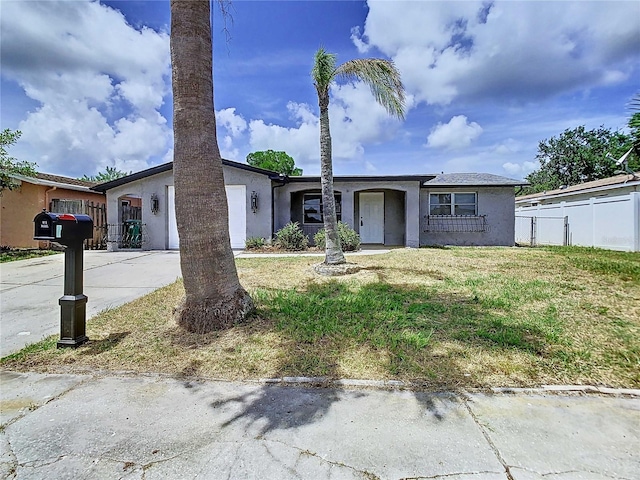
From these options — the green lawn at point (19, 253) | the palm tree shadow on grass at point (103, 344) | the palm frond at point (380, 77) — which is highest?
the palm frond at point (380, 77)

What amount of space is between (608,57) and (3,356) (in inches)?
570

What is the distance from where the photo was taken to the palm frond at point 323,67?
8.19 metres

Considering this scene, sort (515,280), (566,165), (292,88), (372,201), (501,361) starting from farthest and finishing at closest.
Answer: (566,165)
(372,201)
(292,88)
(515,280)
(501,361)

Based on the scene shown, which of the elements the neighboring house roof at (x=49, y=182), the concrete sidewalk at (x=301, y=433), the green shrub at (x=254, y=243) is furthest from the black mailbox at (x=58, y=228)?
the neighboring house roof at (x=49, y=182)

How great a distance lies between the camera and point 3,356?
12.6 ft

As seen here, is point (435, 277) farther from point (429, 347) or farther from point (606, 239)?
point (606, 239)

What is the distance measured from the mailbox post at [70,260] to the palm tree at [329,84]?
5424 millimetres

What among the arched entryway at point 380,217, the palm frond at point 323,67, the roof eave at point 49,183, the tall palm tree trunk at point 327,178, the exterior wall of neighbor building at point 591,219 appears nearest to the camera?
the palm frond at point 323,67

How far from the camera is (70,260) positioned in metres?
3.90

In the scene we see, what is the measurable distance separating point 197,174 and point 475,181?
14.6 meters

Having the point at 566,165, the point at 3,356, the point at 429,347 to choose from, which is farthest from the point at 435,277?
the point at 566,165

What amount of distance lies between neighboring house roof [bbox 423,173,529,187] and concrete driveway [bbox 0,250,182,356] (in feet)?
39.0

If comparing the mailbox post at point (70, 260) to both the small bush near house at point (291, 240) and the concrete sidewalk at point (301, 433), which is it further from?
the small bush near house at point (291, 240)

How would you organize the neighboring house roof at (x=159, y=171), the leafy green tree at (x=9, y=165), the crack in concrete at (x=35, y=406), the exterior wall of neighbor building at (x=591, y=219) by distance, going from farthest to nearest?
the neighboring house roof at (x=159, y=171) → the exterior wall of neighbor building at (x=591, y=219) → the leafy green tree at (x=9, y=165) → the crack in concrete at (x=35, y=406)
